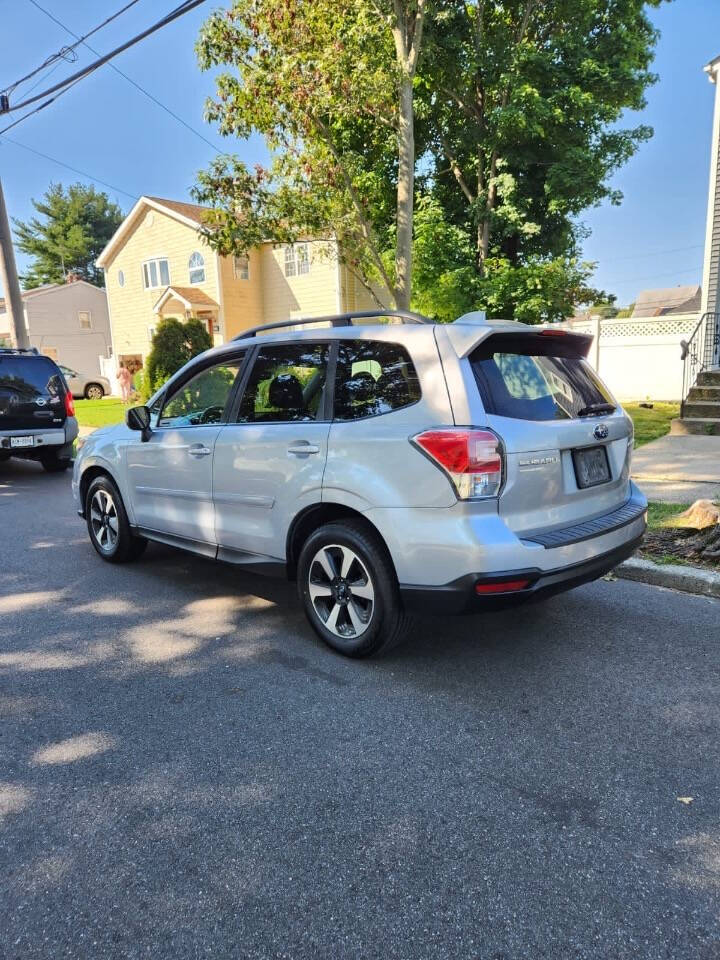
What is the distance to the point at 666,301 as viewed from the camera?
201 ft

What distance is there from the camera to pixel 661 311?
5459 cm

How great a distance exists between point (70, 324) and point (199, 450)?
4011cm

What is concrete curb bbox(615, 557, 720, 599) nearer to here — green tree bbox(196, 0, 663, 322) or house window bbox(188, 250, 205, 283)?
green tree bbox(196, 0, 663, 322)

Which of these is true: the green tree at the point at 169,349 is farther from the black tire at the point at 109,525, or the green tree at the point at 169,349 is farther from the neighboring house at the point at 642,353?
the black tire at the point at 109,525

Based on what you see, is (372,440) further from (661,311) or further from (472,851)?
(661,311)

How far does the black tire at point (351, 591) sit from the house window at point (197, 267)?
24.6 meters

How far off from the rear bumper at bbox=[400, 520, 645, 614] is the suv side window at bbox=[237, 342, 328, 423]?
1.21 metres

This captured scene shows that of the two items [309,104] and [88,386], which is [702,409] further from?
[88,386]

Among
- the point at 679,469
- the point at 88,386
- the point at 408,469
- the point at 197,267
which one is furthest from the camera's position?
the point at 88,386

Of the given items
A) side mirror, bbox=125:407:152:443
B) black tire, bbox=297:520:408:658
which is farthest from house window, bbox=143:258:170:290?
black tire, bbox=297:520:408:658

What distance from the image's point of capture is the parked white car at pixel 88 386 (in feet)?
92.9

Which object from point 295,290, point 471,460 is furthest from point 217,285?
point 471,460

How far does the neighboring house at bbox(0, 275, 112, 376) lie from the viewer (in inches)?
1500

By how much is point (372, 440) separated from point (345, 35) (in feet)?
26.8
